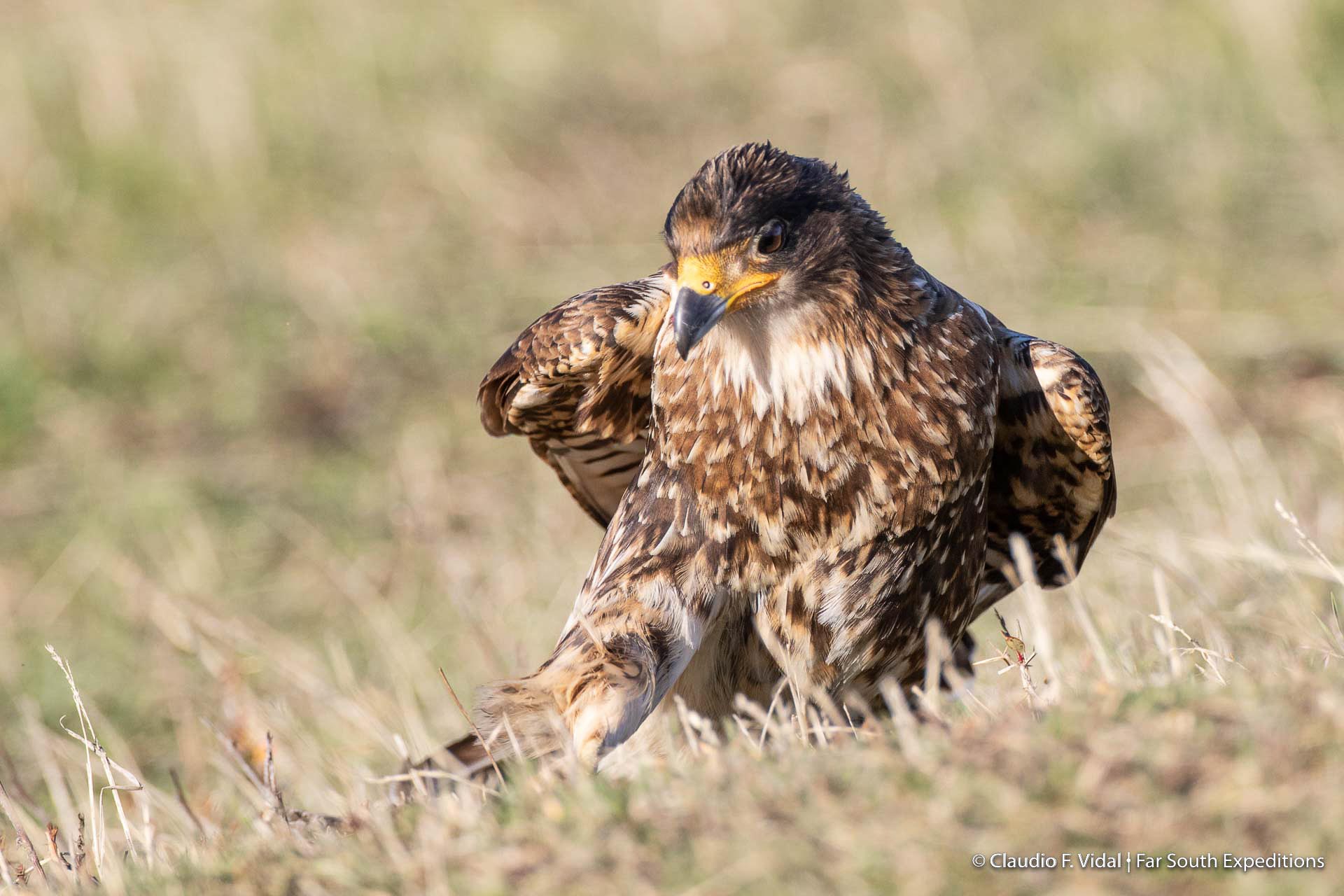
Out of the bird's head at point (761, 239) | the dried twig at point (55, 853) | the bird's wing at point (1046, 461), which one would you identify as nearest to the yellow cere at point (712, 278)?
the bird's head at point (761, 239)

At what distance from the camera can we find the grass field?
7.31ft

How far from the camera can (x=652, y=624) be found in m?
3.48

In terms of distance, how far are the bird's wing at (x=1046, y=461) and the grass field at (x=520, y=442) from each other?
229 millimetres

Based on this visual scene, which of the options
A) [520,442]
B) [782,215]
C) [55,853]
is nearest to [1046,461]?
[782,215]

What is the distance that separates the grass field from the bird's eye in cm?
99

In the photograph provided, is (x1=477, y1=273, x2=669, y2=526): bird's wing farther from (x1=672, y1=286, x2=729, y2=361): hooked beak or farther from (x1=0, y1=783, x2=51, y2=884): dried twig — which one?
(x1=0, y1=783, x2=51, y2=884): dried twig

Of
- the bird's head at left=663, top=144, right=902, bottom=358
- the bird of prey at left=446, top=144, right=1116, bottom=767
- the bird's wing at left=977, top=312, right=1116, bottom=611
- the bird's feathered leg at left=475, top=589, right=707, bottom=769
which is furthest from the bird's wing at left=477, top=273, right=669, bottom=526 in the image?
the bird's wing at left=977, top=312, right=1116, bottom=611

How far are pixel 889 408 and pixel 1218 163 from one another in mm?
5817

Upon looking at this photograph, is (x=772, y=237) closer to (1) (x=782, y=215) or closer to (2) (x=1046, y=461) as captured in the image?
(1) (x=782, y=215)

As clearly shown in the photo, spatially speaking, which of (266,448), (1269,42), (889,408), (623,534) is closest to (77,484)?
(266,448)

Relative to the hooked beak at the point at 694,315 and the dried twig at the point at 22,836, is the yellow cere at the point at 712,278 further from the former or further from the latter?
the dried twig at the point at 22,836

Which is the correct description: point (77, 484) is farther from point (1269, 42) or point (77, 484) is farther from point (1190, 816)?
point (1269, 42)

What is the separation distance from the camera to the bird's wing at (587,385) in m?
3.75

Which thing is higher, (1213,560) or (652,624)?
(652,624)
